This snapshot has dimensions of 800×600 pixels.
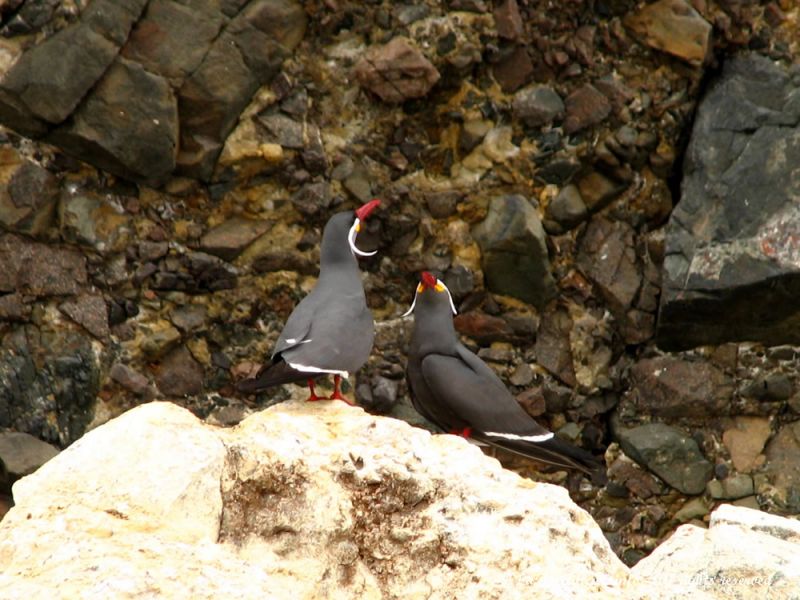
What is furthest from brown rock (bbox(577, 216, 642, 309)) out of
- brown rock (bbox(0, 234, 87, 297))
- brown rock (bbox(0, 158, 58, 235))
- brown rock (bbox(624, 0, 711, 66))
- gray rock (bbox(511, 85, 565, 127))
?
brown rock (bbox(0, 158, 58, 235))

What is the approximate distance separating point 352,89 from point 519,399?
2.12 meters

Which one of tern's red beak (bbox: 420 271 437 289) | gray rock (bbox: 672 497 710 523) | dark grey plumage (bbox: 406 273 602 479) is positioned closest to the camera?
dark grey plumage (bbox: 406 273 602 479)

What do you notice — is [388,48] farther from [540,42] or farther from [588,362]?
[588,362]

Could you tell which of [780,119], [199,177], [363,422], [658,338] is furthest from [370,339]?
[780,119]

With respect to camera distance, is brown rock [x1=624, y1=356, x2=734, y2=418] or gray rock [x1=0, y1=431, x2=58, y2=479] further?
brown rock [x1=624, y1=356, x2=734, y2=418]

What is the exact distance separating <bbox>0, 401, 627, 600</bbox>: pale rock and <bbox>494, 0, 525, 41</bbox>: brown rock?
14.7 feet

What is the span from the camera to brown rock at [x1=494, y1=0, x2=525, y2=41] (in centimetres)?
775

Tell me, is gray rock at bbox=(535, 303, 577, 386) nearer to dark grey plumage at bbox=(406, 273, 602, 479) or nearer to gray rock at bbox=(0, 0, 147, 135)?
dark grey plumage at bbox=(406, 273, 602, 479)

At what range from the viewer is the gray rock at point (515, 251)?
7.87 meters

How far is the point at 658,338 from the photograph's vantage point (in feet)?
26.3

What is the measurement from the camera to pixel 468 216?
7.98 metres

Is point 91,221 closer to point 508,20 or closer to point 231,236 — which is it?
point 231,236

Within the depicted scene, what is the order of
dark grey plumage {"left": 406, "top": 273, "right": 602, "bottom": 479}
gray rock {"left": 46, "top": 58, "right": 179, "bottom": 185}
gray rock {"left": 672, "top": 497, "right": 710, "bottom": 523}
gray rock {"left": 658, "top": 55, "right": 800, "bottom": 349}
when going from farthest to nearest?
gray rock {"left": 672, "top": 497, "right": 710, "bottom": 523} → gray rock {"left": 658, "top": 55, "right": 800, "bottom": 349} → gray rock {"left": 46, "top": 58, "right": 179, "bottom": 185} → dark grey plumage {"left": 406, "top": 273, "right": 602, "bottom": 479}

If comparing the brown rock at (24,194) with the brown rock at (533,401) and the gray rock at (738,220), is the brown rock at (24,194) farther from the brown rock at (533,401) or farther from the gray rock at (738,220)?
the gray rock at (738,220)
